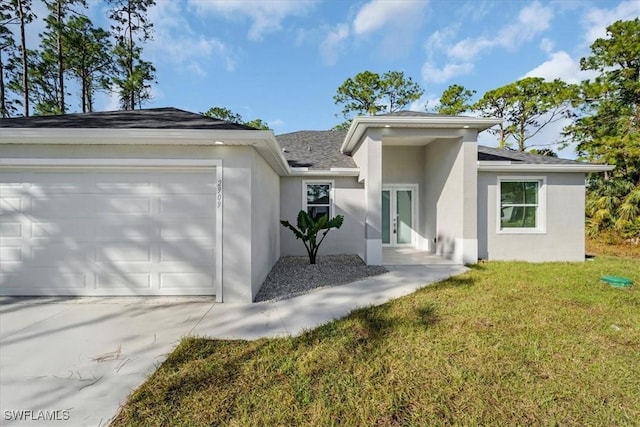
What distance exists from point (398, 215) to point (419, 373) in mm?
8703

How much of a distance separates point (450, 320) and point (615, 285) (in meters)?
4.78

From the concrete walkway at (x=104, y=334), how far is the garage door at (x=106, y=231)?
0.35m

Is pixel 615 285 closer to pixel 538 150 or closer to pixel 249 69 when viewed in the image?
pixel 249 69

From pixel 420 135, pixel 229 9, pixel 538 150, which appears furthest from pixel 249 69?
pixel 538 150

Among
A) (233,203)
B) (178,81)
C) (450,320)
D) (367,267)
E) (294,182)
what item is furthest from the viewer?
(178,81)

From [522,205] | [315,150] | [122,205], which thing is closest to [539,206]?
[522,205]

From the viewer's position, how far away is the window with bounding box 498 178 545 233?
908 cm

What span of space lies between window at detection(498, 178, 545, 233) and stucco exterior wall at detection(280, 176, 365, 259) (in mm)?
4684

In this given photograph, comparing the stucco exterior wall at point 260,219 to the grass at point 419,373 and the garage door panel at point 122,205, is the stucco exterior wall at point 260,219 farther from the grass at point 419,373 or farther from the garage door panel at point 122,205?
the grass at point 419,373

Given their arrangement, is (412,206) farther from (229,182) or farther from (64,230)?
(64,230)

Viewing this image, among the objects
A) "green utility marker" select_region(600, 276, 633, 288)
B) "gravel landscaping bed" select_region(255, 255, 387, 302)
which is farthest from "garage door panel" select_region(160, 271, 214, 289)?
"green utility marker" select_region(600, 276, 633, 288)

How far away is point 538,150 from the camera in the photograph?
69.1 ft

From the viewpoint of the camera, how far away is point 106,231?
206 inches

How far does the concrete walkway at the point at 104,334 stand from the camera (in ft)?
8.25
